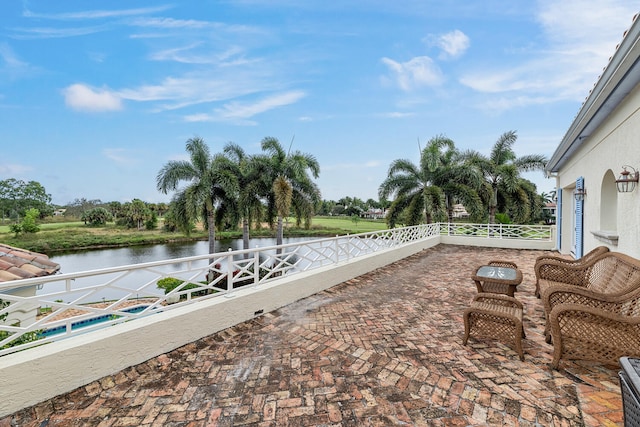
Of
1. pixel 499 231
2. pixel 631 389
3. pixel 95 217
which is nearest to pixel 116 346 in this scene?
pixel 631 389

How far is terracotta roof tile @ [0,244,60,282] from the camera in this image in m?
5.52

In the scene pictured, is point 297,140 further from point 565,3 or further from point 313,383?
point 313,383

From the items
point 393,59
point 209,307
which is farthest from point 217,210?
point 209,307

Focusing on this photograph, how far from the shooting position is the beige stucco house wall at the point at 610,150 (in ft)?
11.1

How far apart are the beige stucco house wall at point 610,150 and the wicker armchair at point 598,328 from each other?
5.08 feet

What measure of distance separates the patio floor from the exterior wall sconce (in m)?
2.19

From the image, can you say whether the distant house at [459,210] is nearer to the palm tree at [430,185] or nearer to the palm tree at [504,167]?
the palm tree at [430,185]

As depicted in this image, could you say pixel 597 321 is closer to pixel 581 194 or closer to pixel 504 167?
pixel 581 194

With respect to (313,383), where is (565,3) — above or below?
above

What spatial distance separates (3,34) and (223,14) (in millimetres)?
8376

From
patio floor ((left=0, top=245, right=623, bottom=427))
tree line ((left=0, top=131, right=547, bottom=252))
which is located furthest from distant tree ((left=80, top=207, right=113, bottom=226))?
patio floor ((left=0, top=245, right=623, bottom=427))

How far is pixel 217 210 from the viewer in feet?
51.4

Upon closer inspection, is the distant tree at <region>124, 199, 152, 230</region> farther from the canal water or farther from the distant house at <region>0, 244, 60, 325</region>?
the distant house at <region>0, 244, 60, 325</region>

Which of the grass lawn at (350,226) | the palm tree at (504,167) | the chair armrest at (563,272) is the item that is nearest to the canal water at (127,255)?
the grass lawn at (350,226)
